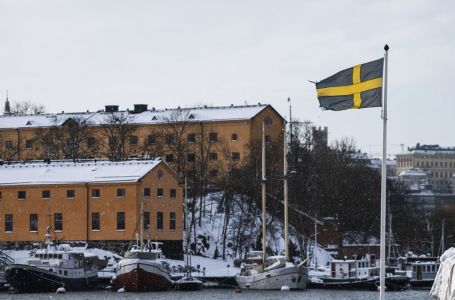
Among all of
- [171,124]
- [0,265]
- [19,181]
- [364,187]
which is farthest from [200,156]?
[0,265]

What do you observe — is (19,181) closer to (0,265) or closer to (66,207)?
(66,207)

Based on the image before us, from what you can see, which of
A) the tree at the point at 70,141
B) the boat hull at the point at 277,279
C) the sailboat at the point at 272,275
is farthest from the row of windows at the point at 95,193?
the tree at the point at 70,141

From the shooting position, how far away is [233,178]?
11744 cm

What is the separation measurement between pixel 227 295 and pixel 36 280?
1258 centimetres

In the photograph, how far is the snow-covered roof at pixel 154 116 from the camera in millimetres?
130250

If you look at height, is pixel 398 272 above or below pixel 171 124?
below

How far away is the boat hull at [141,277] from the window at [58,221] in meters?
16.3

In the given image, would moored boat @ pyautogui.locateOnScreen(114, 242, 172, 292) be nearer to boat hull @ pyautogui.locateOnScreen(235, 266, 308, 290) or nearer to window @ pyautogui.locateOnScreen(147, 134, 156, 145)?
boat hull @ pyautogui.locateOnScreen(235, 266, 308, 290)

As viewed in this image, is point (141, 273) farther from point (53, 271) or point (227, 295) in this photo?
point (227, 295)

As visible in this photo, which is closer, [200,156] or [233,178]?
[233,178]

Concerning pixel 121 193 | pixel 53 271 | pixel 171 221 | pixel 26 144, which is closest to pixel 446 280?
pixel 53 271

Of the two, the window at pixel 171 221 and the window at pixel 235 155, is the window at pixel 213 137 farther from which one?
the window at pixel 171 221

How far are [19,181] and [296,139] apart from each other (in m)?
38.0

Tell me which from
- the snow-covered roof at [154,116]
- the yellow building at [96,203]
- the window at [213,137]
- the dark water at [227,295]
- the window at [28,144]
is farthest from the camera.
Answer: the window at [28,144]
